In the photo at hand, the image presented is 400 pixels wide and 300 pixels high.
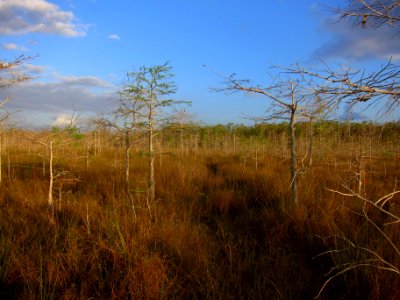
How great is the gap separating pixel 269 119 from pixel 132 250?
3495 mm

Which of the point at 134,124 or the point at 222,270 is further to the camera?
the point at 134,124

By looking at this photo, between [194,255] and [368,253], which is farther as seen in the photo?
[194,255]

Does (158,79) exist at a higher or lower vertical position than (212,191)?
higher

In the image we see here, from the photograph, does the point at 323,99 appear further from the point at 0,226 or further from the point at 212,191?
the point at 212,191

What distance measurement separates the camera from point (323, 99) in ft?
Result: 6.93

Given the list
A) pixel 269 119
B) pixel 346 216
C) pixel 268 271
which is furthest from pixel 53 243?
pixel 346 216

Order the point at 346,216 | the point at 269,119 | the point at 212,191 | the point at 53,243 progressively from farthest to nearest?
the point at 212,191 < the point at 269,119 < the point at 346,216 < the point at 53,243

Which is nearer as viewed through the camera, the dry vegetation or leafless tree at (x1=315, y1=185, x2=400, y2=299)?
leafless tree at (x1=315, y1=185, x2=400, y2=299)

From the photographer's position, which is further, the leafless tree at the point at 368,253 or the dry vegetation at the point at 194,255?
the dry vegetation at the point at 194,255

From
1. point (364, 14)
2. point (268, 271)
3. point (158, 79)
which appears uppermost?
point (158, 79)

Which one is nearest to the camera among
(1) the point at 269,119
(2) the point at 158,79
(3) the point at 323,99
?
(3) the point at 323,99

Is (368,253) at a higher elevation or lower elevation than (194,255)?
higher

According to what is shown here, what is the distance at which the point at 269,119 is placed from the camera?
5.86 meters

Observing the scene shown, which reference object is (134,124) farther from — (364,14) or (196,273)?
(364,14)
